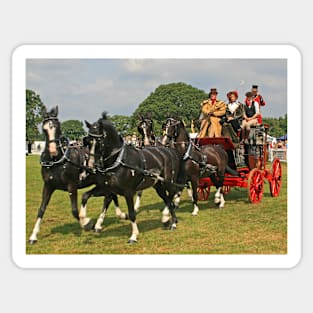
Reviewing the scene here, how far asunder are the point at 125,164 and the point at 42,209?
61.4 inches

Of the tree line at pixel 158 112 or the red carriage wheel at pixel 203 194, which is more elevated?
the tree line at pixel 158 112

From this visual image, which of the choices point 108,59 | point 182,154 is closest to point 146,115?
point 182,154

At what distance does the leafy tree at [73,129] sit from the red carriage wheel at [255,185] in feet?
14.3

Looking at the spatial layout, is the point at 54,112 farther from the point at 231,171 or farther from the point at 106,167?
the point at 231,171

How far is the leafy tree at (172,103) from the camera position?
9672 millimetres

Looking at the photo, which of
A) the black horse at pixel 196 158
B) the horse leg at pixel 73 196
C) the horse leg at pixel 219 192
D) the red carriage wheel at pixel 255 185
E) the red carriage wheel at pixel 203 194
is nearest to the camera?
the horse leg at pixel 73 196

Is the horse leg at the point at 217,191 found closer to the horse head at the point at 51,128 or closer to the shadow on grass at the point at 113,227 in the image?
the shadow on grass at the point at 113,227

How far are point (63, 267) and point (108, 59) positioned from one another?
11.0 feet

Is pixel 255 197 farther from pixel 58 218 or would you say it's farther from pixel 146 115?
pixel 58 218

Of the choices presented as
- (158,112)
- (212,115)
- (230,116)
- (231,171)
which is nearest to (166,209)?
(158,112)

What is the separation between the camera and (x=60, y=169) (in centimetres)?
895

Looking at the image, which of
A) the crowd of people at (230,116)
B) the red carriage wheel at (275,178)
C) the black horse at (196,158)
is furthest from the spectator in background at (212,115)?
the red carriage wheel at (275,178)

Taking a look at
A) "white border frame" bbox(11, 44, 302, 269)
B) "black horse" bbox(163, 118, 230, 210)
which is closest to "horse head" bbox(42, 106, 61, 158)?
"white border frame" bbox(11, 44, 302, 269)

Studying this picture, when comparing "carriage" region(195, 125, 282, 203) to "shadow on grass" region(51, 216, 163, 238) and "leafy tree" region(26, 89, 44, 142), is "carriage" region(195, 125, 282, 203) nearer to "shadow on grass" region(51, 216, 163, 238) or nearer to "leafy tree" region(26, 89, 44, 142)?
"shadow on grass" region(51, 216, 163, 238)
